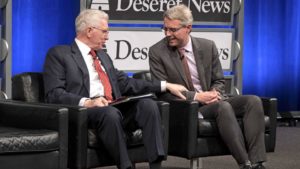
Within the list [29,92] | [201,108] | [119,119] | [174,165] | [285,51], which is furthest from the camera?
[285,51]

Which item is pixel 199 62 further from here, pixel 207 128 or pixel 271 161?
pixel 271 161

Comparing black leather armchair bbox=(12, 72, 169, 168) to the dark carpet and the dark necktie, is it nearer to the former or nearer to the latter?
the dark necktie

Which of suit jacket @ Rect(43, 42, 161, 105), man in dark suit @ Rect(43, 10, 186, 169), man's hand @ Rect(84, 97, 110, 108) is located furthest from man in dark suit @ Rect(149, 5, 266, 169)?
man's hand @ Rect(84, 97, 110, 108)

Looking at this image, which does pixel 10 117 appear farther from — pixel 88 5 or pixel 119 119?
pixel 88 5

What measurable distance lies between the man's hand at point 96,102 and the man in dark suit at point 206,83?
0.74 metres

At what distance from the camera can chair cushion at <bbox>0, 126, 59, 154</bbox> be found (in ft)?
12.9

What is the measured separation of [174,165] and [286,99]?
12.1 feet

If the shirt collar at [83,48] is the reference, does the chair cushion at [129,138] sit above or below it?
below

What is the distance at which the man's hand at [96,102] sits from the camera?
4.51 metres

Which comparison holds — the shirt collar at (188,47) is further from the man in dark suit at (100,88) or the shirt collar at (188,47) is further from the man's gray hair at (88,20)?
the man's gray hair at (88,20)

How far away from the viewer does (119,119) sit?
437 cm

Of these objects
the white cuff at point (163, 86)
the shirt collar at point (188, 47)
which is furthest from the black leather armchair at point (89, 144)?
the shirt collar at point (188, 47)

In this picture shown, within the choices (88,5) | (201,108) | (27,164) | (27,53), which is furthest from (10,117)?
(27,53)

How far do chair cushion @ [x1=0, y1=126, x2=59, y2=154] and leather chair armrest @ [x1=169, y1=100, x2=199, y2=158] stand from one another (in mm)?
1056
